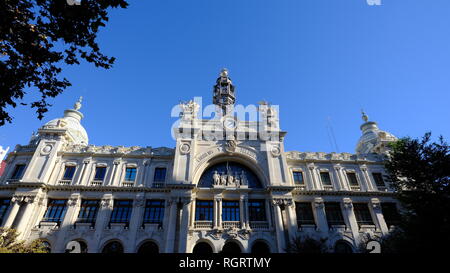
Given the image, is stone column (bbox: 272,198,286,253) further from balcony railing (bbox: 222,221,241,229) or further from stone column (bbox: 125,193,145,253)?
stone column (bbox: 125,193,145,253)

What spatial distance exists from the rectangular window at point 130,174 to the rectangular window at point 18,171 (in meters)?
11.1

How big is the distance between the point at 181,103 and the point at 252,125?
9953 mm

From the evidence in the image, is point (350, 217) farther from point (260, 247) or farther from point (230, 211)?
point (230, 211)

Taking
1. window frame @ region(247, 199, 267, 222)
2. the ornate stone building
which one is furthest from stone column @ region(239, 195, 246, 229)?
window frame @ region(247, 199, 267, 222)

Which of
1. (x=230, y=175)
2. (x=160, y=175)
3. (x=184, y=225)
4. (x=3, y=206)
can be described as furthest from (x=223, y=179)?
(x=3, y=206)

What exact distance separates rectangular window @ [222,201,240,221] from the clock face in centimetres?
945

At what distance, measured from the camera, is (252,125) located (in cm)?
2961

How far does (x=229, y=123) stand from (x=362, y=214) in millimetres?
18645

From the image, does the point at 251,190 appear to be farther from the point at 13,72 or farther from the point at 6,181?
the point at 6,181

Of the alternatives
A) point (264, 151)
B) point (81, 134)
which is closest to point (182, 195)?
point (264, 151)

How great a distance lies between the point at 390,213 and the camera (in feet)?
84.4

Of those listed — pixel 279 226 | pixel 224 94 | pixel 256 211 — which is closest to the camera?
pixel 279 226

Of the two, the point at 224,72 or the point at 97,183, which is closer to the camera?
the point at 97,183

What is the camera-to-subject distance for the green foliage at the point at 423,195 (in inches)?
626
